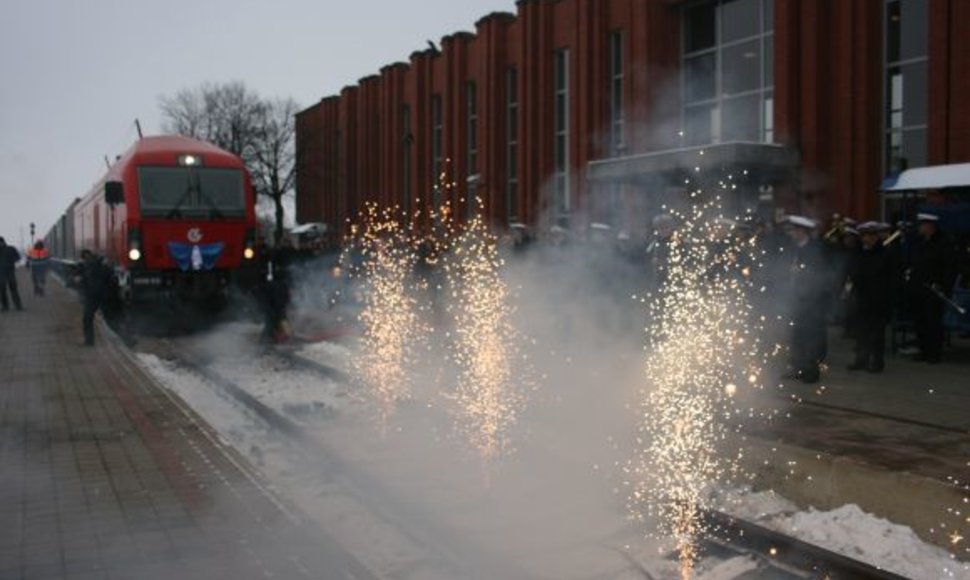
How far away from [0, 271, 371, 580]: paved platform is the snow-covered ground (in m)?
0.28

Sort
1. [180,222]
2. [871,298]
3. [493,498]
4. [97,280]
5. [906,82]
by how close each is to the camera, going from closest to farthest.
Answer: [493,498]
[871,298]
[97,280]
[906,82]
[180,222]

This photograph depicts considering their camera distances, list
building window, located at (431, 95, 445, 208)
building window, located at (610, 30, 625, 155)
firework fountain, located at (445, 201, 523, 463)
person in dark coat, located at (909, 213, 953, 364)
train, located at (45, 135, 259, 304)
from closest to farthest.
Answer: firework fountain, located at (445, 201, 523, 463)
person in dark coat, located at (909, 213, 953, 364)
train, located at (45, 135, 259, 304)
building window, located at (610, 30, 625, 155)
building window, located at (431, 95, 445, 208)

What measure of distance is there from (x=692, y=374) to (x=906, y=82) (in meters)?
7.67

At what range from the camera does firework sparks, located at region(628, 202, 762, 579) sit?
4.97 meters

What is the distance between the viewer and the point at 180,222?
538 inches

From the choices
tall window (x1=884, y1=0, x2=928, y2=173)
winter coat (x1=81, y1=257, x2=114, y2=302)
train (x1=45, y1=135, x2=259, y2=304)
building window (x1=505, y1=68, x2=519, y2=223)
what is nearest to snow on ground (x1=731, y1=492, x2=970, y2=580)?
winter coat (x1=81, y1=257, x2=114, y2=302)

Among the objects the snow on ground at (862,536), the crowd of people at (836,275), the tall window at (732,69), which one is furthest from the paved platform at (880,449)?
the tall window at (732,69)

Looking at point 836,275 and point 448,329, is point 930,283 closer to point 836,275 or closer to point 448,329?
point 836,275

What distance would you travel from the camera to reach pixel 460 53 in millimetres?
25031

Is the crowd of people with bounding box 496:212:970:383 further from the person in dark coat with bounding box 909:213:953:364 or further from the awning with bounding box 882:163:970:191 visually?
the awning with bounding box 882:163:970:191

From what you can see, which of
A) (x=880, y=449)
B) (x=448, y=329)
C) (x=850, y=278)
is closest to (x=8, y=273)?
(x=448, y=329)

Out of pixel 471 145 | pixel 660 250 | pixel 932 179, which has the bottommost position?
pixel 660 250

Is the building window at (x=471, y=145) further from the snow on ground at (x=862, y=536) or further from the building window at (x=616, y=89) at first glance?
the snow on ground at (x=862, y=536)

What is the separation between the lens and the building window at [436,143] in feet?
85.4
